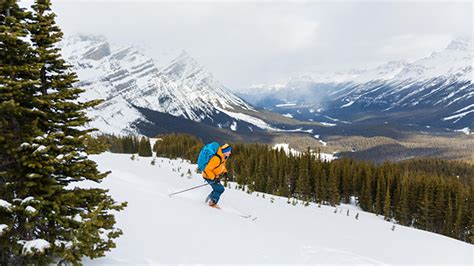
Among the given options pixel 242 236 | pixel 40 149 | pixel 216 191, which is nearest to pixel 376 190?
pixel 216 191

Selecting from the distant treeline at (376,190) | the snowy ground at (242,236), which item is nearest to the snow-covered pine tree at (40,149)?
the snowy ground at (242,236)

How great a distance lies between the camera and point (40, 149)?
6.24 metres

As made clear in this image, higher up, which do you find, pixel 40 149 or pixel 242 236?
pixel 40 149

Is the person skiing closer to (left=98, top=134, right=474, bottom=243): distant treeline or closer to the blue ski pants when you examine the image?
the blue ski pants

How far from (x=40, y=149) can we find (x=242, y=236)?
252 inches

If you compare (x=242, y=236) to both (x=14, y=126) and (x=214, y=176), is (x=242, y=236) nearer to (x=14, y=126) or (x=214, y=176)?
(x=214, y=176)

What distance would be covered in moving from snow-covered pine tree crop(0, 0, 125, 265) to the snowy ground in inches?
53.9

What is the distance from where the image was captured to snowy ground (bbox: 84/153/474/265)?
9000 mm

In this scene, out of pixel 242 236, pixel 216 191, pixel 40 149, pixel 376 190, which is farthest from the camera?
pixel 376 190

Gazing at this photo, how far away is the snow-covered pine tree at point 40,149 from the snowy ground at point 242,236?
4.49ft

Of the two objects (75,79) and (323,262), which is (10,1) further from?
(323,262)

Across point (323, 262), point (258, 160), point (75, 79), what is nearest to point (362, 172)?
point (258, 160)

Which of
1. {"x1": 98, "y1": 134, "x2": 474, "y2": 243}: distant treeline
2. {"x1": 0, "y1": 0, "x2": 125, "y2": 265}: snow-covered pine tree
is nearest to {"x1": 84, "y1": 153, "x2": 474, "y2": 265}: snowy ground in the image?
{"x1": 0, "y1": 0, "x2": 125, "y2": 265}: snow-covered pine tree

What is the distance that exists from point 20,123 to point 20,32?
65.5 inches
